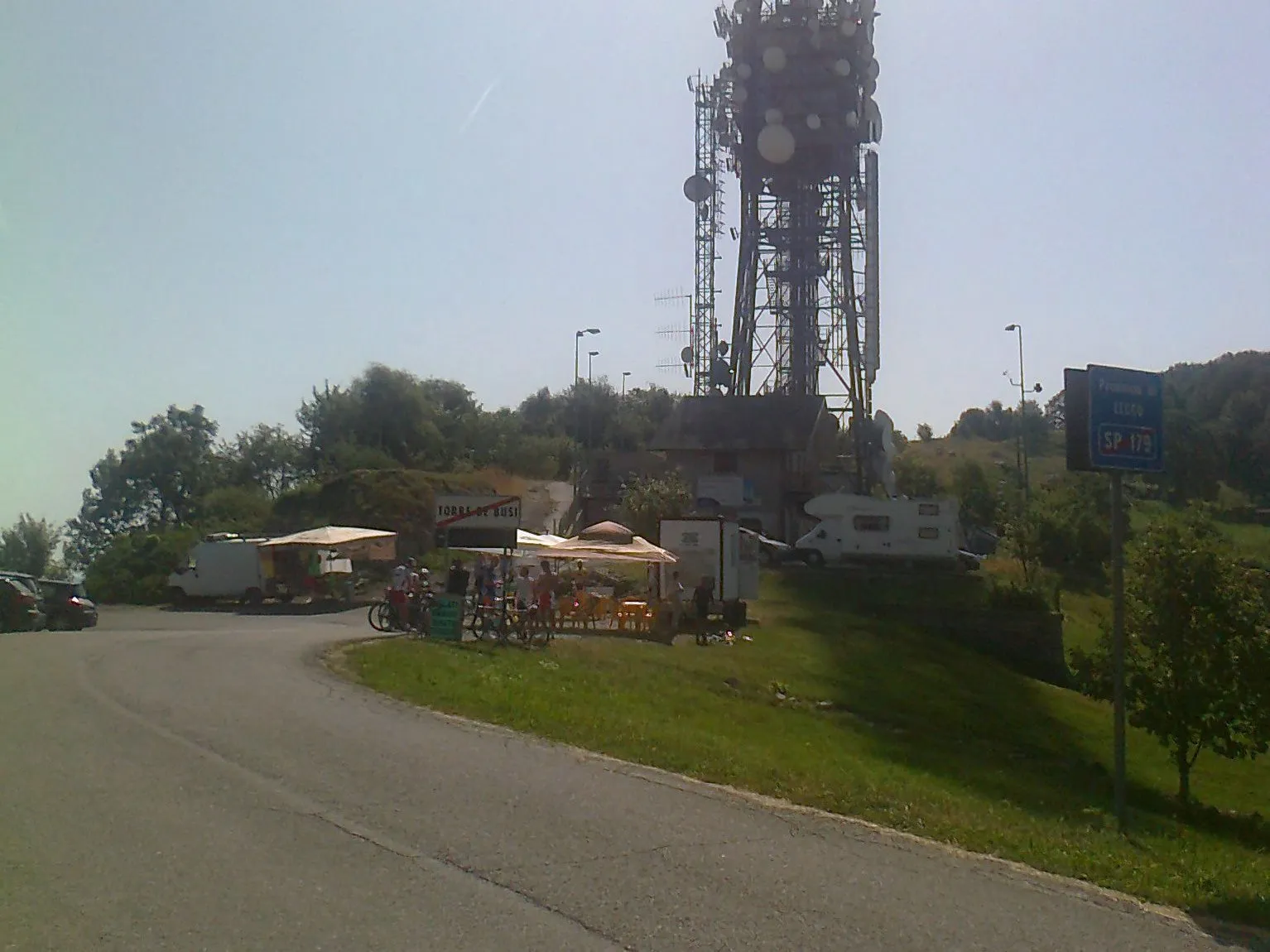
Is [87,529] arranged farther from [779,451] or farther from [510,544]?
[510,544]

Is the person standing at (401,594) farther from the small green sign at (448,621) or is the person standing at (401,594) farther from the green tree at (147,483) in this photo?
the green tree at (147,483)

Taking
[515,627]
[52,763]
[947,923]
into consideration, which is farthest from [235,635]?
[947,923]

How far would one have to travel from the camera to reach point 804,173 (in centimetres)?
6612

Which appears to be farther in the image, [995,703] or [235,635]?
[995,703]

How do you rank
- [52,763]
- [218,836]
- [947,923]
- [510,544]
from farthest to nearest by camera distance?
[510,544]
[52,763]
[218,836]
[947,923]

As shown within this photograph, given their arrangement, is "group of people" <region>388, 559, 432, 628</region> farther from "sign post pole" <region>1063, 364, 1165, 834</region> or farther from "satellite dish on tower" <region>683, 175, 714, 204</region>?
"satellite dish on tower" <region>683, 175, 714, 204</region>

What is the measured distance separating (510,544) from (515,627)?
2.49 m

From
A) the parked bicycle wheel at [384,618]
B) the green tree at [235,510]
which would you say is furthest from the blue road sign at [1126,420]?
the green tree at [235,510]

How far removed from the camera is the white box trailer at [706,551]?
3350 centimetres

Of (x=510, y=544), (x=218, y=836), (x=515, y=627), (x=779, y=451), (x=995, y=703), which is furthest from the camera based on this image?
(x=779, y=451)

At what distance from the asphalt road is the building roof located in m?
50.1

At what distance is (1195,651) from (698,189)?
52.5m

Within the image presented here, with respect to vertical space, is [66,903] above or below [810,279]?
below

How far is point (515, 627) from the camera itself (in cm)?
2419
